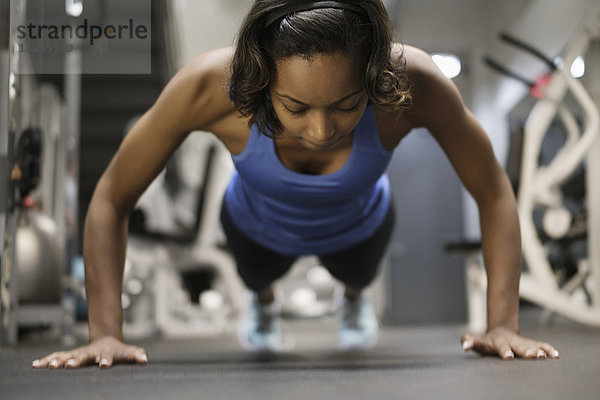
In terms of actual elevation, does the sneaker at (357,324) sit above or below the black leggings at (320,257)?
below

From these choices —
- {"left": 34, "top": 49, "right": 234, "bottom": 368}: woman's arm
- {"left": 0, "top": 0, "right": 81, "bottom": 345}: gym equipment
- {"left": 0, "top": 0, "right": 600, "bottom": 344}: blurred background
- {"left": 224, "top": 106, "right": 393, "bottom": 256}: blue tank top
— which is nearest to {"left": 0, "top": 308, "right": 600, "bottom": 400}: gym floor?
{"left": 34, "top": 49, "right": 234, "bottom": 368}: woman's arm

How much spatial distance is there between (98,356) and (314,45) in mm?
616

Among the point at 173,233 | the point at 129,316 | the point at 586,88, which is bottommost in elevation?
the point at 129,316

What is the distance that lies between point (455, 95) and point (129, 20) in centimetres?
66

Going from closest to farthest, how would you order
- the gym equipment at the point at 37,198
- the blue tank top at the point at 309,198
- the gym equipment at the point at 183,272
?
the blue tank top at the point at 309,198
the gym equipment at the point at 37,198
the gym equipment at the point at 183,272

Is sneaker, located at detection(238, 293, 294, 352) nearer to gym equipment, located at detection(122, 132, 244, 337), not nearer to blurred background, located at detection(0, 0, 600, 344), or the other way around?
blurred background, located at detection(0, 0, 600, 344)

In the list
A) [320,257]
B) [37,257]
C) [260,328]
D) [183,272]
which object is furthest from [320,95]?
[183,272]

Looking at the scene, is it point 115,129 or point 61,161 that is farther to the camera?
point 115,129

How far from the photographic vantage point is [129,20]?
3.87 feet

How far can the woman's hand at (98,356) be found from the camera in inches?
37.3


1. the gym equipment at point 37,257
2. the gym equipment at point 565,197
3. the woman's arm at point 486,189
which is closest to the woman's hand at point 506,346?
the woman's arm at point 486,189

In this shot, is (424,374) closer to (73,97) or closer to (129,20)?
(129,20)

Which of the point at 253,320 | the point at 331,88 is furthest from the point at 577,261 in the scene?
the point at 331,88

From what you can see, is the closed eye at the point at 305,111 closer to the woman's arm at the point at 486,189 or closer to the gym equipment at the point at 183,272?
the woman's arm at the point at 486,189
